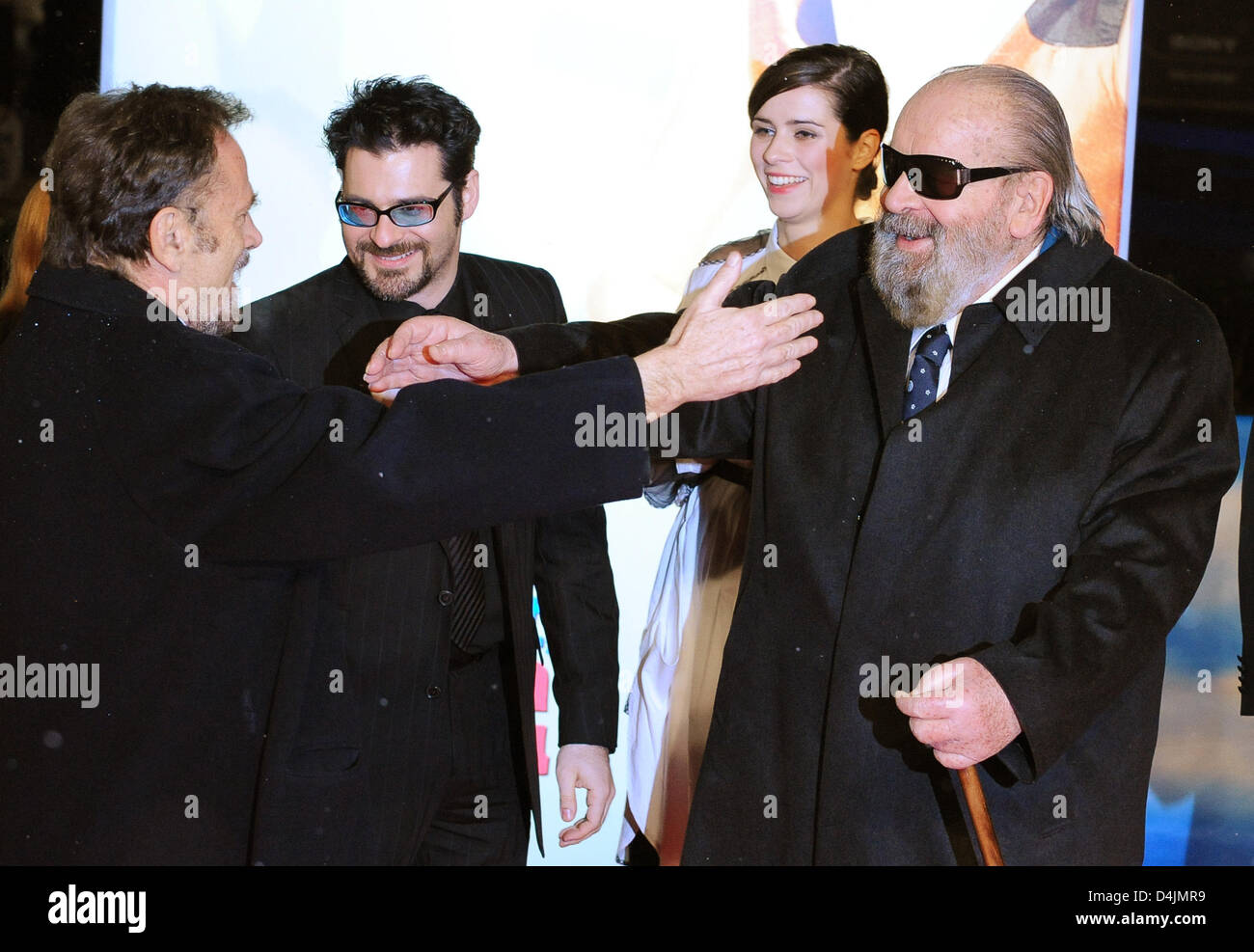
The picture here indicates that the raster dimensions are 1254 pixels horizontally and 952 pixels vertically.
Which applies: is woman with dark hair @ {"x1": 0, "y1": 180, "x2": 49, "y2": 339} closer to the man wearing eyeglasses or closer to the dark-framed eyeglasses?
the man wearing eyeglasses

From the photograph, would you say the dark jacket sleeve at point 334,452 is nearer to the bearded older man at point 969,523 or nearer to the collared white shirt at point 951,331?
the bearded older man at point 969,523

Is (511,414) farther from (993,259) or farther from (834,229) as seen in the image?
(834,229)

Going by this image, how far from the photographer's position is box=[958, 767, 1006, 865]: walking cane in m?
2.12

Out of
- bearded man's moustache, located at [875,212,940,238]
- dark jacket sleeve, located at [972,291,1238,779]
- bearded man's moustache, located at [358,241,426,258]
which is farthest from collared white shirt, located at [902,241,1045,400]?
bearded man's moustache, located at [358,241,426,258]

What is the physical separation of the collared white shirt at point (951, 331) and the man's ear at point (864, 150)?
1.35 meters

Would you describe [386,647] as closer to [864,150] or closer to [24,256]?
[24,256]

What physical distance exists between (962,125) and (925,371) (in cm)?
51

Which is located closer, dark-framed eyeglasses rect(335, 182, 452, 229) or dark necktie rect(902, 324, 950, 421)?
dark necktie rect(902, 324, 950, 421)

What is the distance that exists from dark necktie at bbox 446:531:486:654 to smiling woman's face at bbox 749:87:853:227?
4.95 ft

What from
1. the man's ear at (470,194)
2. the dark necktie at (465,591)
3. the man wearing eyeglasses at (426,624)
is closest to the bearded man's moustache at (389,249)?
the man wearing eyeglasses at (426,624)

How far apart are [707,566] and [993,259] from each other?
1332 mm

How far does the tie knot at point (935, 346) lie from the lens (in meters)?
2.37

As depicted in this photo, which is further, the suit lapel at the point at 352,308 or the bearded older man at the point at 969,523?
the suit lapel at the point at 352,308

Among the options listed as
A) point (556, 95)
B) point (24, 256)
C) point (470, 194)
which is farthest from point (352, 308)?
point (556, 95)
